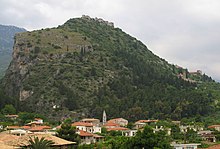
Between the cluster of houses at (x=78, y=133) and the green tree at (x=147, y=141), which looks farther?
the green tree at (x=147, y=141)

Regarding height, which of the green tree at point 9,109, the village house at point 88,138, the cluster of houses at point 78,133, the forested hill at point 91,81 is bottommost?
the village house at point 88,138

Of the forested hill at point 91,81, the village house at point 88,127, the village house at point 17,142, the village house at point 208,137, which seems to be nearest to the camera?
the village house at point 17,142

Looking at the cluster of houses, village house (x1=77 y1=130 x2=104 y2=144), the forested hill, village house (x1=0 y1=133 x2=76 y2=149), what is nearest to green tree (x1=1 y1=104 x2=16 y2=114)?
the forested hill

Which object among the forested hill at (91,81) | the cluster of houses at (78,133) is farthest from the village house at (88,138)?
the forested hill at (91,81)

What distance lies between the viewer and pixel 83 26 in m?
190

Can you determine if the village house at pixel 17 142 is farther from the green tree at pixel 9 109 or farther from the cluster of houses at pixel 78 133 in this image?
the green tree at pixel 9 109

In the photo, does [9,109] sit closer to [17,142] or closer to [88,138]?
[88,138]

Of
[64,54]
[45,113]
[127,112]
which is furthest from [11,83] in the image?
[127,112]

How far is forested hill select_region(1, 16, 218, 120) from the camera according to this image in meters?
111

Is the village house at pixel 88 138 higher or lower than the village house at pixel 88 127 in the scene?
lower

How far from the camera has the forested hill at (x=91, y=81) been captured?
365ft

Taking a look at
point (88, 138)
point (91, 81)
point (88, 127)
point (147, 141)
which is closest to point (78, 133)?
point (88, 138)

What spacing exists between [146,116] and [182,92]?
80.1 feet

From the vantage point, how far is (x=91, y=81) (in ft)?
439
